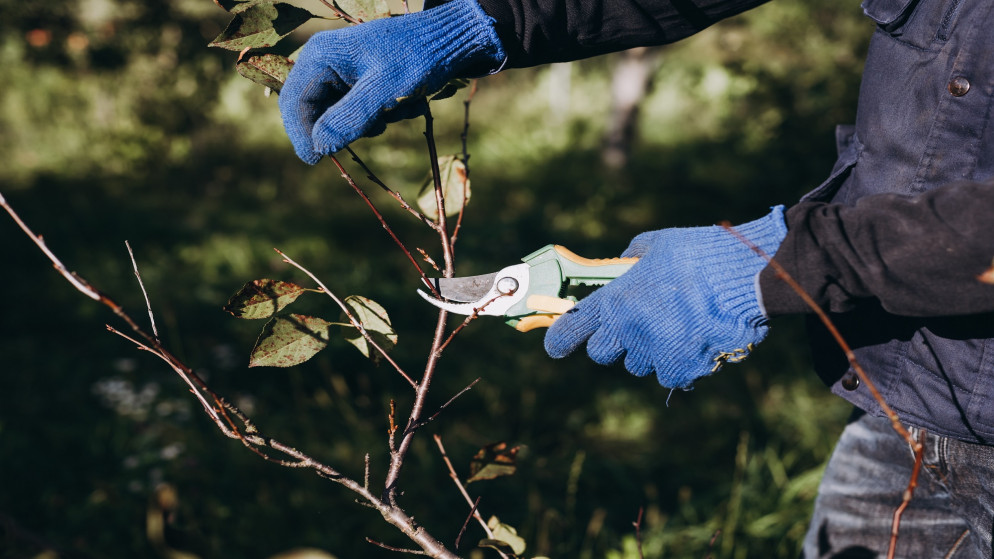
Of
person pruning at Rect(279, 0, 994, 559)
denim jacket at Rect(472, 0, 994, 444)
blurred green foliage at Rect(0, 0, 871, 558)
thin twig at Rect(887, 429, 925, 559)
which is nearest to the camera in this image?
thin twig at Rect(887, 429, 925, 559)

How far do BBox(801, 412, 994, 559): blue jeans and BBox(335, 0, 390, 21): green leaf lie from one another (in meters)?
1.38

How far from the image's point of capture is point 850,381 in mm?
1358

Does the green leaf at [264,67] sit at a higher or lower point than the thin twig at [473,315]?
higher

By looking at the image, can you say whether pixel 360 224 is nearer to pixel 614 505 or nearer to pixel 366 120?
pixel 614 505

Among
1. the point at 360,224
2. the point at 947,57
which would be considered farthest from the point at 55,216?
the point at 947,57

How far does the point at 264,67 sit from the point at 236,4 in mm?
126

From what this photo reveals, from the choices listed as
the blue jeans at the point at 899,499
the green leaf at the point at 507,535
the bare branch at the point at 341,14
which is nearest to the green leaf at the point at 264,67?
the bare branch at the point at 341,14

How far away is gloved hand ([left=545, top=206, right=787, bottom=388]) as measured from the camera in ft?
3.82

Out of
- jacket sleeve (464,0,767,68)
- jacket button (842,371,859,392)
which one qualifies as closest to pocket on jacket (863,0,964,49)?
jacket sleeve (464,0,767,68)

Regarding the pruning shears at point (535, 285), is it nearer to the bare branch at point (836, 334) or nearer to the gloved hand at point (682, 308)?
the gloved hand at point (682, 308)

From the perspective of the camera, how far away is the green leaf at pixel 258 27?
3.75 feet

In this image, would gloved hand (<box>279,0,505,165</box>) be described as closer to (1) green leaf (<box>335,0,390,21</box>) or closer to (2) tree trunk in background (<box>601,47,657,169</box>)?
(1) green leaf (<box>335,0,390,21</box>)

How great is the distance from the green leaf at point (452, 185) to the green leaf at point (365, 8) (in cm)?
32

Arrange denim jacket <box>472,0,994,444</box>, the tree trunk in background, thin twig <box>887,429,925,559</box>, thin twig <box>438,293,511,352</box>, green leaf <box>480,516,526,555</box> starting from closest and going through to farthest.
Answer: thin twig <box>887,429,925,559</box> < denim jacket <box>472,0,994,444</box> < thin twig <box>438,293,511,352</box> < green leaf <box>480,516,526,555</box> < the tree trunk in background
